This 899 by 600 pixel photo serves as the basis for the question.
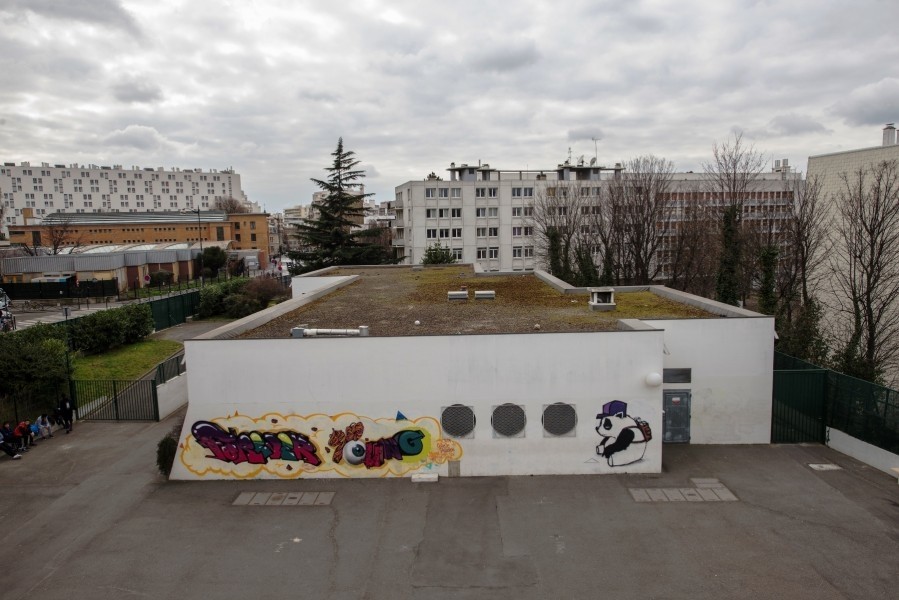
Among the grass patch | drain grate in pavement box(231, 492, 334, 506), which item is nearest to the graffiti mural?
drain grate in pavement box(231, 492, 334, 506)

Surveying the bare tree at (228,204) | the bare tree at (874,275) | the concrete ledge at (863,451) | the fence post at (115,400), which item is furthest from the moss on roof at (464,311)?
the bare tree at (228,204)

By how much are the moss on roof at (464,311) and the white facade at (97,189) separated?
390ft

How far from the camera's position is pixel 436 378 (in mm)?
15047

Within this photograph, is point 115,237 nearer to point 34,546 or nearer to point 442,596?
point 34,546

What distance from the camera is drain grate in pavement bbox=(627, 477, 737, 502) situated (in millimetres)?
13898

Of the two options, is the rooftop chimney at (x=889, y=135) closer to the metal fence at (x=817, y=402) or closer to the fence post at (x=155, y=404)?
the metal fence at (x=817, y=402)

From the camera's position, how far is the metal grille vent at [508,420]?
1519cm

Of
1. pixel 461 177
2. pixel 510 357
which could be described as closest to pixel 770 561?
pixel 510 357

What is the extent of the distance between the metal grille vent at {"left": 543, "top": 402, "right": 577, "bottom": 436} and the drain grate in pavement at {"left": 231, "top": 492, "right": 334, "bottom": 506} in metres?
5.72

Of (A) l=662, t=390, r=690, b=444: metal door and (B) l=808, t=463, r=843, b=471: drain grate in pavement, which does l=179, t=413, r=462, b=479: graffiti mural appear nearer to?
(A) l=662, t=390, r=690, b=444: metal door

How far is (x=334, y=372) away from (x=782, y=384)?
1338cm

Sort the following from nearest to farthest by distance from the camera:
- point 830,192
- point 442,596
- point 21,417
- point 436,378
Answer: point 442,596
point 436,378
point 21,417
point 830,192

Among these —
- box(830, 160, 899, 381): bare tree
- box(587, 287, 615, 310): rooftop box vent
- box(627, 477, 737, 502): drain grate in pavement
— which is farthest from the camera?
box(830, 160, 899, 381): bare tree

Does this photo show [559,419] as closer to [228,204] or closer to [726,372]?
[726,372]
